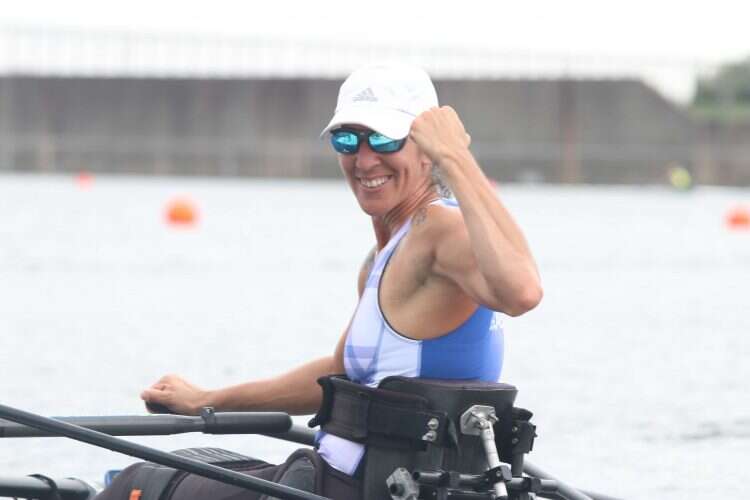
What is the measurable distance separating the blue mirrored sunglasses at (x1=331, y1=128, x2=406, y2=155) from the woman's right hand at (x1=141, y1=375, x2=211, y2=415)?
3.17 feet

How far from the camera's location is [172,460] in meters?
3.96

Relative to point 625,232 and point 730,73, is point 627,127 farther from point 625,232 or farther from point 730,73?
point 625,232

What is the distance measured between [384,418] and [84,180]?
38.8 meters

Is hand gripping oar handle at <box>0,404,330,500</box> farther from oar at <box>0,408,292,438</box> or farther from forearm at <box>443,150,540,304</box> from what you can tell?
forearm at <box>443,150,540,304</box>

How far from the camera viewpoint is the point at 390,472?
3.90 m

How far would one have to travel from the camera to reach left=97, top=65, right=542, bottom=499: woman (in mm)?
3820

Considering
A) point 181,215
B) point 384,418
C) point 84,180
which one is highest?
point 84,180

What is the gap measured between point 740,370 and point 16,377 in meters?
4.86

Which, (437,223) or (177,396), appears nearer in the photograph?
(437,223)

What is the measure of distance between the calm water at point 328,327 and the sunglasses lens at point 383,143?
3.56 m

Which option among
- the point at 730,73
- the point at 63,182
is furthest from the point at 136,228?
the point at 730,73

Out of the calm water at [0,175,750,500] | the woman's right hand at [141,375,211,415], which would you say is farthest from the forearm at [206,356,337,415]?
the calm water at [0,175,750,500]

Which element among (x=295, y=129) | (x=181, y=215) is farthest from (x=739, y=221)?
(x=295, y=129)

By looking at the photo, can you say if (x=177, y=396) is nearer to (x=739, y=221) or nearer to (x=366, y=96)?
(x=366, y=96)
